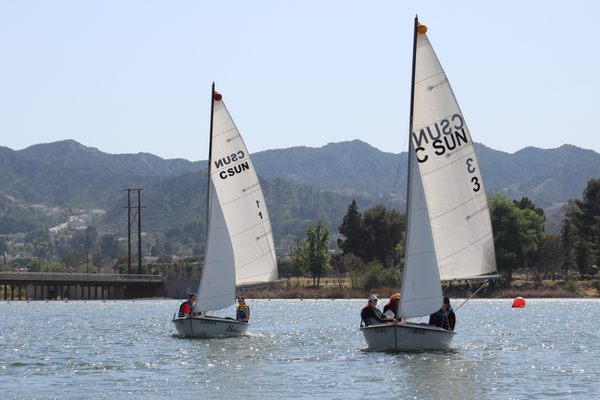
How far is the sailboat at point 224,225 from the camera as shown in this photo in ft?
169

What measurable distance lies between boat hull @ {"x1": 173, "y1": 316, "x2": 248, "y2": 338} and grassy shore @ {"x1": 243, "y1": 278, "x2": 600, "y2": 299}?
84.8 metres

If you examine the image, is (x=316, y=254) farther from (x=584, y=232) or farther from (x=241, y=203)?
(x=241, y=203)

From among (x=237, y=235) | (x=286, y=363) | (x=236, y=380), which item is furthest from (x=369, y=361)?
(x=237, y=235)

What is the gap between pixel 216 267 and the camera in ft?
169

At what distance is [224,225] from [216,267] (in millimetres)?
1884

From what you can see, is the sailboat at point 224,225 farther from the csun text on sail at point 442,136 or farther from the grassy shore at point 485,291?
the grassy shore at point 485,291

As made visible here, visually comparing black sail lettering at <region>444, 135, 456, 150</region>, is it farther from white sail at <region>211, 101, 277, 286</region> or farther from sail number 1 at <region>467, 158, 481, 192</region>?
white sail at <region>211, 101, 277, 286</region>

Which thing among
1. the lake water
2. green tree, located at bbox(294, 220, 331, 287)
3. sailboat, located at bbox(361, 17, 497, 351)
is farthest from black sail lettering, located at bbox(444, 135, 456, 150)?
green tree, located at bbox(294, 220, 331, 287)

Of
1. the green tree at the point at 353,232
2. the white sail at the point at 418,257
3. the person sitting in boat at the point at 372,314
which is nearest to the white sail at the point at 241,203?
the person sitting in boat at the point at 372,314

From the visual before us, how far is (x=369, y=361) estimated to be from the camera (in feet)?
131

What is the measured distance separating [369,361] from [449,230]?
5.17m

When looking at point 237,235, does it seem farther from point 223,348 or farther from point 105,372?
point 105,372

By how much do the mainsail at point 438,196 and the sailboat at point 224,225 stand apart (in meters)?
13.7

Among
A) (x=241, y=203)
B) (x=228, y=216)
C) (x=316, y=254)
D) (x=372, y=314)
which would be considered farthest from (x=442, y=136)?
(x=316, y=254)
